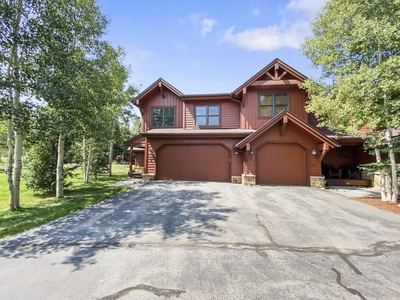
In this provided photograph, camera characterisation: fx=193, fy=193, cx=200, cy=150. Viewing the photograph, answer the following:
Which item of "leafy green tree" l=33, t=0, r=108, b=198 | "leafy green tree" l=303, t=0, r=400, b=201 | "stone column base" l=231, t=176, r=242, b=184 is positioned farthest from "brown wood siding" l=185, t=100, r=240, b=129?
"leafy green tree" l=33, t=0, r=108, b=198

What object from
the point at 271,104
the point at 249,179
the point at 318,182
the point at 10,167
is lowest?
the point at 318,182

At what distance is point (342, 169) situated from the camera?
13.6 metres

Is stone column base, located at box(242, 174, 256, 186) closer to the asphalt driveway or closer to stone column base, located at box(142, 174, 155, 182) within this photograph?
the asphalt driveway

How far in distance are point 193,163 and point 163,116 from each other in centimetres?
467

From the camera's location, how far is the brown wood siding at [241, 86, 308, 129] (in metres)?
13.1

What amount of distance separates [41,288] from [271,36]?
1582 centimetres

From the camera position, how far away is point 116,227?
512 cm

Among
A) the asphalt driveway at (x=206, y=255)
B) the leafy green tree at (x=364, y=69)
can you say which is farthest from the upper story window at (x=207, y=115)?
the asphalt driveway at (x=206, y=255)

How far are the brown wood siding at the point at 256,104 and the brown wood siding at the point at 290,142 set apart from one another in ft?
5.39

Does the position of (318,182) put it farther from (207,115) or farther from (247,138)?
(207,115)

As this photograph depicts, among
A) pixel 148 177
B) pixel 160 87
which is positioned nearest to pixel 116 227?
pixel 148 177

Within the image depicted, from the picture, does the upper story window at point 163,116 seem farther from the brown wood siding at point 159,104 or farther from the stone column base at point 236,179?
the stone column base at point 236,179

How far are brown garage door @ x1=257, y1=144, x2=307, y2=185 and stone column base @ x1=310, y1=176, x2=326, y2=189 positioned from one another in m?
0.37

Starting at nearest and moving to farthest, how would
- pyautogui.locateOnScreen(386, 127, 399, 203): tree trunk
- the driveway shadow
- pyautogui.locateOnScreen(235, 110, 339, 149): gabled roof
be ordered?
1. the driveway shadow
2. pyautogui.locateOnScreen(386, 127, 399, 203): tree trunk
3. pyautogui.locateOnScreen(235, 110, 339, 149): gabled roof
